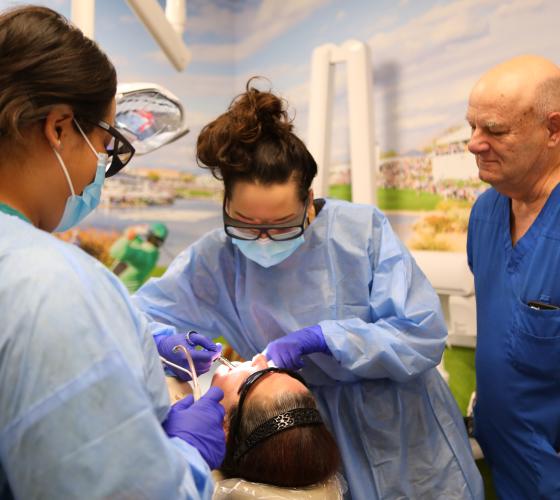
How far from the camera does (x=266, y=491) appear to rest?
46.3 inches

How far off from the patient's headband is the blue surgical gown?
0.58 metres

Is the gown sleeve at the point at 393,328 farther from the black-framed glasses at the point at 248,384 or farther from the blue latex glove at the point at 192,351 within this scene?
the blue latex glove at the point at 192,351

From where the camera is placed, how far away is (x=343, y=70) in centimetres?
310

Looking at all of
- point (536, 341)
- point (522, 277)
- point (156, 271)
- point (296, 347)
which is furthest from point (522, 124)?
point (156, 271)

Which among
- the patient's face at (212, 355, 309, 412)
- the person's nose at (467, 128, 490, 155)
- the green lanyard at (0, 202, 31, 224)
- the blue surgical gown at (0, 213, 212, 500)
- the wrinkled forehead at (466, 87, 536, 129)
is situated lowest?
the patient's face at (212, 355, 309, 412)

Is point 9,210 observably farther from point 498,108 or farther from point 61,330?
point 498,108

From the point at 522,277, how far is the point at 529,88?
0.54m

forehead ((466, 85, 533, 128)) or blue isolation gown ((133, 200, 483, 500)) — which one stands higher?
forehead ((466, 85, 533, 128))

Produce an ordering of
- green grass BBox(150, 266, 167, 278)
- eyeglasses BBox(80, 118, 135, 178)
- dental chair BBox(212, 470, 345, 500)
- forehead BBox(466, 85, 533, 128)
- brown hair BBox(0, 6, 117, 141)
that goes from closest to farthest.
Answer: brown hair BBox(0, 6, 117, 141) → eyeglasses BBox(80, 118, 135, 178) → dental chair BBox(212, 470, 345, 500) → forehead BBox(466, 85, 533, 128) → green grass BBox(150, 266, 167, 278)

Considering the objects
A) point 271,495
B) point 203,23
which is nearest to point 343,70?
point 203,23

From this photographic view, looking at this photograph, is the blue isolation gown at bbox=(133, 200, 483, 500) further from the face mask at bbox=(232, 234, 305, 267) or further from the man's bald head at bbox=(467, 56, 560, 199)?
the man's bald head at bbox=(467, 56, 560, 199)

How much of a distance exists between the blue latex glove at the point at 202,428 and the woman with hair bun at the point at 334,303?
413mm

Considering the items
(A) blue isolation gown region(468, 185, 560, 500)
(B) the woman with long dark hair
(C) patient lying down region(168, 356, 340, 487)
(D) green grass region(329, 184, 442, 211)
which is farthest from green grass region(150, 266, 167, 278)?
(B) the woman with long dark hair

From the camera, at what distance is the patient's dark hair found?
121 centimetres
